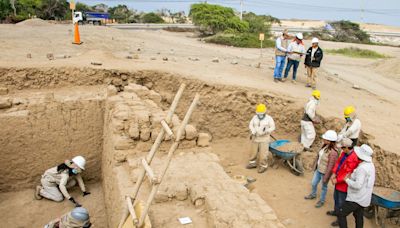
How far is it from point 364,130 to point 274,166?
6.74 ft

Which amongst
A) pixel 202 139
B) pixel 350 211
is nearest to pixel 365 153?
pixel 350 211

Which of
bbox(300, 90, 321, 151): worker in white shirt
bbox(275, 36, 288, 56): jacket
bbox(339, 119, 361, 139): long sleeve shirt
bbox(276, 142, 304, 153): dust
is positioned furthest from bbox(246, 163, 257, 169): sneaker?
bbox(275, 36, 288, 56): jacket

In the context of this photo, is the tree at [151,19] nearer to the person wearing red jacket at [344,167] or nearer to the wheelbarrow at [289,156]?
the wheelbarrow at [289,156]

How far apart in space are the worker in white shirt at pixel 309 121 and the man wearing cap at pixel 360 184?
3145 mm

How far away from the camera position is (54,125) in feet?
23.8

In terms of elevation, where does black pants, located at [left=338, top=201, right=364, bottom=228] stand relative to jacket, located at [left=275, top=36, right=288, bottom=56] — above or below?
below

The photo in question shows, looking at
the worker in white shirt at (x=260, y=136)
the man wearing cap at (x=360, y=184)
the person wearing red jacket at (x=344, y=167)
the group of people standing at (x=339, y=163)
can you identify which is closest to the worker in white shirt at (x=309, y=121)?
the group of people standing at (x=339, y=163)

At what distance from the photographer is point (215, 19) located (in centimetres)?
2384

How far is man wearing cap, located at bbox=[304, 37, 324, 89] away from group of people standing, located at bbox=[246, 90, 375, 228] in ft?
8.73

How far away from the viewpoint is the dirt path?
620 cm

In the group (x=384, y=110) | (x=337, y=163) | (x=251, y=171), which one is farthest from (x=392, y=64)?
(x=337, y=163)

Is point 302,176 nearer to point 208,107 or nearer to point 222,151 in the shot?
point 222,151

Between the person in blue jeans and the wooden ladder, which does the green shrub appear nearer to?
the person in blue jeans

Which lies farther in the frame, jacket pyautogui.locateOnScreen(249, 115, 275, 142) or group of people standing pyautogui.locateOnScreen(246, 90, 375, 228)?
jacket pyautogui.locateOnScreen(249, 115, 275, 142)
